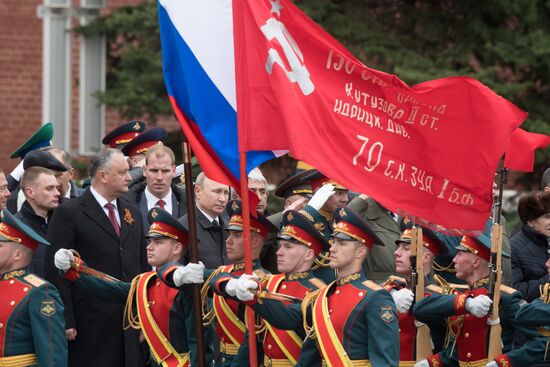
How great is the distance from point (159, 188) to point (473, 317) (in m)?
2.84

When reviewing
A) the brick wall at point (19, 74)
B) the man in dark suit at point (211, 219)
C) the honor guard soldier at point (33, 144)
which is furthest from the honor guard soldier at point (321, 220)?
the brick wall at point (19, 74)

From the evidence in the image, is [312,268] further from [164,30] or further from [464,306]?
[164,30]

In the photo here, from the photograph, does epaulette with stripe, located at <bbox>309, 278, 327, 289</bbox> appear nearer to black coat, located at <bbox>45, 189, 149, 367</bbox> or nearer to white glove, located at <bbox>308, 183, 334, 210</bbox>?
white glove, located at <bbox>308, 183, 334, 210</bbox>

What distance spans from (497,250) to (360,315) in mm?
1222

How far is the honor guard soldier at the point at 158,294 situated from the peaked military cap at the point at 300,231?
79cm

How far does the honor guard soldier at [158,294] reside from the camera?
396 inches

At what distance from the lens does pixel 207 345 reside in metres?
10.0

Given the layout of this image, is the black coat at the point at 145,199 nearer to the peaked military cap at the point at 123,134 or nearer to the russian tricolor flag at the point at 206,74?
the peaked military cap at the point at 123,134

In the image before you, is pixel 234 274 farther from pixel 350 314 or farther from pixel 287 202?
pixel 287 202

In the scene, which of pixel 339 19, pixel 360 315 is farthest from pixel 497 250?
pixel 339 19

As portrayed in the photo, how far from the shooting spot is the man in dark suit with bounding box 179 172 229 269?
444 inches

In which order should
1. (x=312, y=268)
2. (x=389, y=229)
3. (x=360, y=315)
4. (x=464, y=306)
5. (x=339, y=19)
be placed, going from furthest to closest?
(x=339, y=19), (x=389, y=229), (x=312, y=268), (x=464, y=306), (x=360, y=315)

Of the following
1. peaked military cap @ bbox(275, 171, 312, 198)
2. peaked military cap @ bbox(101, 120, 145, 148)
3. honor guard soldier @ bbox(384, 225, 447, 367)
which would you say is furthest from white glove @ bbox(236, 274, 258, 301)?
peaked military cap @ bbox(101, 120, 145, 148)

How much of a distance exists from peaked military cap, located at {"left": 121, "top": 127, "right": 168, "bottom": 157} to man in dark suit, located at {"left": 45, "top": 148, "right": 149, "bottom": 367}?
1348mm
